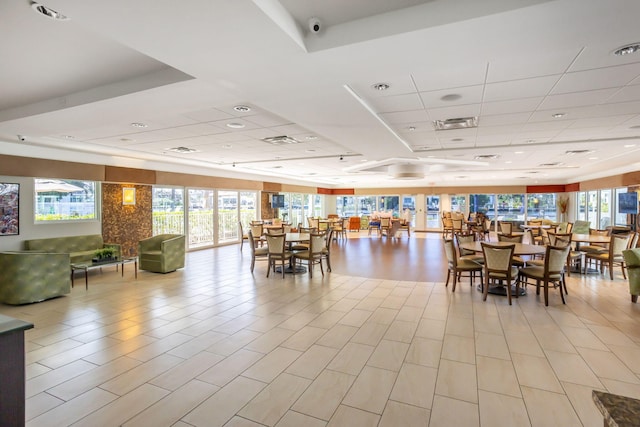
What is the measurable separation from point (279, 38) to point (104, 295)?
5238 mm

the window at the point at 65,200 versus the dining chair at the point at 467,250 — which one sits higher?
the window at the point at 65,200

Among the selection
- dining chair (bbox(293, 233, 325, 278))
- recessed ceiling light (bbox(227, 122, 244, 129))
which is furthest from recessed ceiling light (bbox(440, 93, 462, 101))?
dining chair (bbox(293, 233, 325, 278))

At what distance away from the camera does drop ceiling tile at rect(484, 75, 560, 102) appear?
3428mm

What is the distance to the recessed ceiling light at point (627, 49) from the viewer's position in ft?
8.64

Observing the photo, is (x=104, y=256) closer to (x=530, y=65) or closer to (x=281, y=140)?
(x=281, y=140)

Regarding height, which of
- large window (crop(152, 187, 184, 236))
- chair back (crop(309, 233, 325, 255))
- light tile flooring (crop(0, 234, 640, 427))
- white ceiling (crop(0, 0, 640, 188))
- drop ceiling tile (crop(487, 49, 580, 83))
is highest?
drop ceiling tile (crop(487, 49, 580, 83))

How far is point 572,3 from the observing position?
1862mm

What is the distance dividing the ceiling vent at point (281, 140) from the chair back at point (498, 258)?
385cm

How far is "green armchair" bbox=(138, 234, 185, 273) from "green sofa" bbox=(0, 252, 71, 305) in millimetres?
2019

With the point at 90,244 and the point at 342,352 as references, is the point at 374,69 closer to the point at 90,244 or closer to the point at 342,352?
the point at 342,352

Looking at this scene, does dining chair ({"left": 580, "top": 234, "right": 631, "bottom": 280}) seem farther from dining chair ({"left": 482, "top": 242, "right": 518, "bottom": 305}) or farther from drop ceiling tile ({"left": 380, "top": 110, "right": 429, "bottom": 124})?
drop ceiling tile ({"left": 380, "top": 110, "right": 429, "bottom": 124})

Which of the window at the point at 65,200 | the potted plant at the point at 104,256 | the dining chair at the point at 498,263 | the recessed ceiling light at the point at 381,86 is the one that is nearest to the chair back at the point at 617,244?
the dining chair at the point at 498,263

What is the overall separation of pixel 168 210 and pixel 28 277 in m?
5.41

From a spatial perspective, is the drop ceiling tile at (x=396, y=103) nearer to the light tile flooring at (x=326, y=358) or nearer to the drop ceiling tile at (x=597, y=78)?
the drop ceiling tile at (x=597, y=78)
